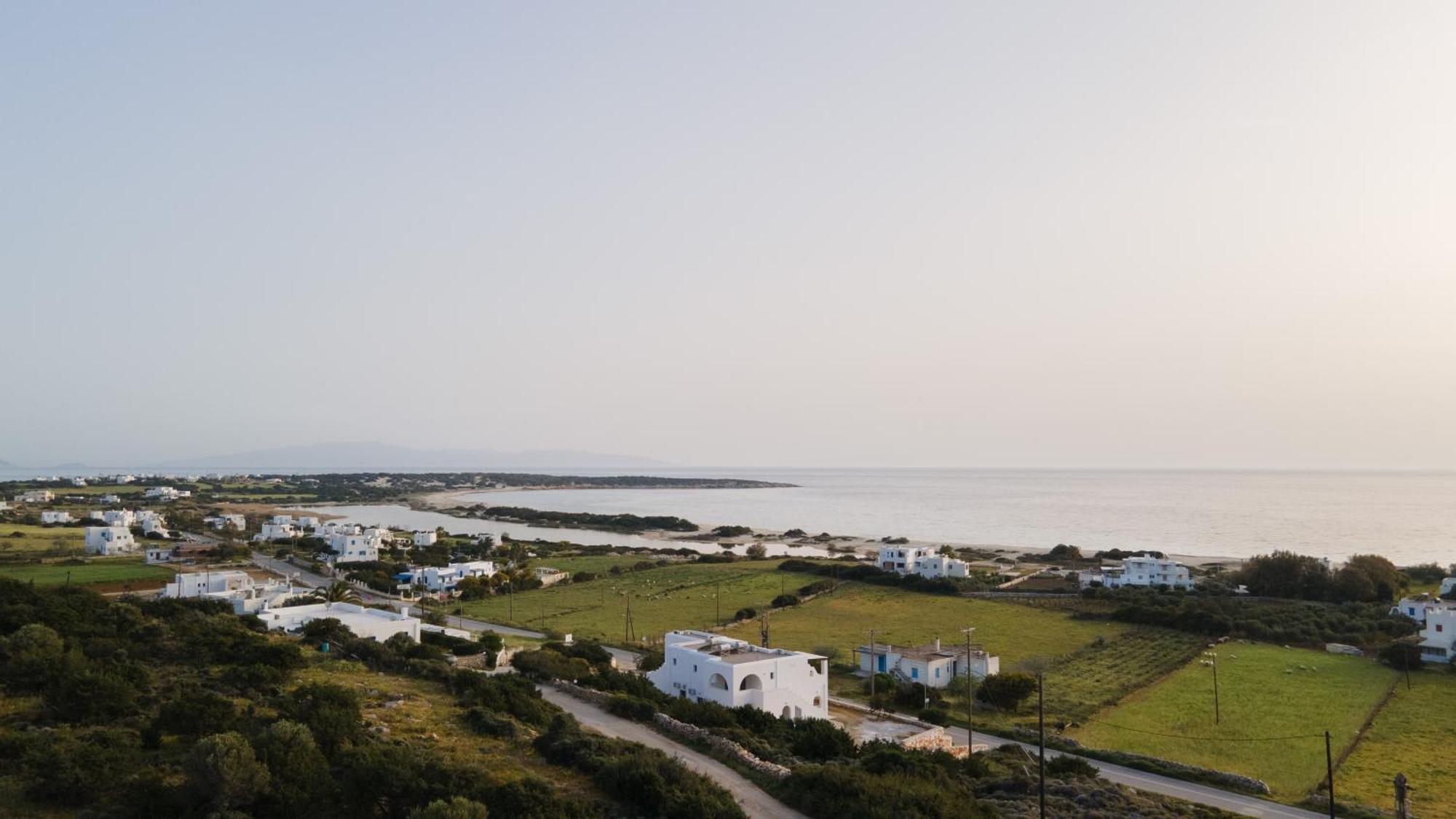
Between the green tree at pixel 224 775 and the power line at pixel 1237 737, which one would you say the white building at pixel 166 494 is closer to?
the green tree at pixel 224 775

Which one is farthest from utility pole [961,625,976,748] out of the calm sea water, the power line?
the calm sea water

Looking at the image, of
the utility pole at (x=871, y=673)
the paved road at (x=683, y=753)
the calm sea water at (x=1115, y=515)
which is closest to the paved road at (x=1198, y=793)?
the utility pole at (x=871, y=673)

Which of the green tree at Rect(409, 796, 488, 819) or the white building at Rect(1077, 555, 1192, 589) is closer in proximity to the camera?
the green tree at Rect(409, 796, 488, 819)


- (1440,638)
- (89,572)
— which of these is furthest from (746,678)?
(89,572)

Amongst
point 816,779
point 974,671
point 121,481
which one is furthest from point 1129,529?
point 121,481

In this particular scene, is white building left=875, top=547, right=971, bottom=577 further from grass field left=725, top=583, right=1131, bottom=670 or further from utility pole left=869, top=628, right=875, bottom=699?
utility pole left=869, top=628, right=875, bottom=699
